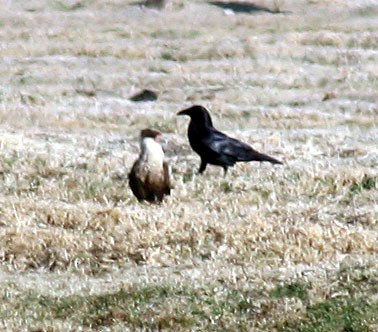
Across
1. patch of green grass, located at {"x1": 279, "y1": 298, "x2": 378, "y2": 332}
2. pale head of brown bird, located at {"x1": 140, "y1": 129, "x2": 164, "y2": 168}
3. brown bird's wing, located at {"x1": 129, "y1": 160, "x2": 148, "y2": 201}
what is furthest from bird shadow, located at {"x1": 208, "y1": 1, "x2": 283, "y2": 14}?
patch of green grass, located at {"x1": 279, "y1": 298, "x2": 378, "y2": 332}

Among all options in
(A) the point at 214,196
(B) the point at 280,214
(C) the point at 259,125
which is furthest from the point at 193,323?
(C) the point at 259,125

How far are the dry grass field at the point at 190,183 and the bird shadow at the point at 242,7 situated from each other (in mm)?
1880

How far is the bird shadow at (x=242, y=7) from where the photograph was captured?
29.4 metres

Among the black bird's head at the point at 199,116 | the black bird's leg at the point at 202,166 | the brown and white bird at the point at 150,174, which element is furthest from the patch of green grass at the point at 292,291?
the black bird's head at the point at 199,116

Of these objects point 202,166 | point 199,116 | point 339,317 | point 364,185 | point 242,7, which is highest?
point 339,317

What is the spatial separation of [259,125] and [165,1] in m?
11.6

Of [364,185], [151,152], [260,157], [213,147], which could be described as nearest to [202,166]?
[213,147]

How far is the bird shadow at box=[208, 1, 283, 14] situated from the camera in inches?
1156

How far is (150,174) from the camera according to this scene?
1129 cm

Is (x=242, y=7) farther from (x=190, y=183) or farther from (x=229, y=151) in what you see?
(x=190, y=183)

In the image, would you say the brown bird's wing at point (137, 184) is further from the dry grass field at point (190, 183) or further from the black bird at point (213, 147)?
the black bird at point (213, 147)

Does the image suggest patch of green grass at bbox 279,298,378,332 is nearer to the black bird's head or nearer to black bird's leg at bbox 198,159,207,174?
black bird's leg at bbox 198,159,207,174

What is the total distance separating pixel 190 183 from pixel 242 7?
17.7m

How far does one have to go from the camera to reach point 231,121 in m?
18.6
